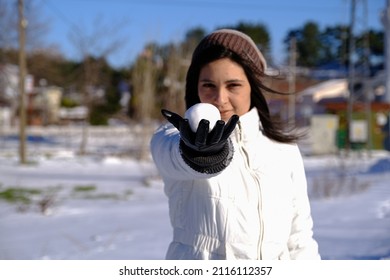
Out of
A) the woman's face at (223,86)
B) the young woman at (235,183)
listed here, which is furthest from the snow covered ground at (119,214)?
the woman's face at (223,86)

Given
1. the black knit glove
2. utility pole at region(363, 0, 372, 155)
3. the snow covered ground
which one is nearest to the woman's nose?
the black knit glove

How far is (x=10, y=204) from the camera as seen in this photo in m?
5.56

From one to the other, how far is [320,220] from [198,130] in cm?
364

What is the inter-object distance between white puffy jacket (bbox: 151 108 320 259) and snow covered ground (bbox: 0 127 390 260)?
176cm

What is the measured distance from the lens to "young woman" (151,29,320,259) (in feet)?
3.48

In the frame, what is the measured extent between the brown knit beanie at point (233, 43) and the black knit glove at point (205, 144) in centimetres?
25

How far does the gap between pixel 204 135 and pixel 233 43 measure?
32 centimetres

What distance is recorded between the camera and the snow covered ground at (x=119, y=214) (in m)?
3.27

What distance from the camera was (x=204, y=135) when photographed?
87 cm

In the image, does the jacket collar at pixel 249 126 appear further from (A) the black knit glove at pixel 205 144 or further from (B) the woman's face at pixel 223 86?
(A) the black knit glove at pixel 205 144

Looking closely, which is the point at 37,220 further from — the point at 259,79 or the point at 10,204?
the point at 259,79

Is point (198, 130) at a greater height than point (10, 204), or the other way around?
point (198, 130)
